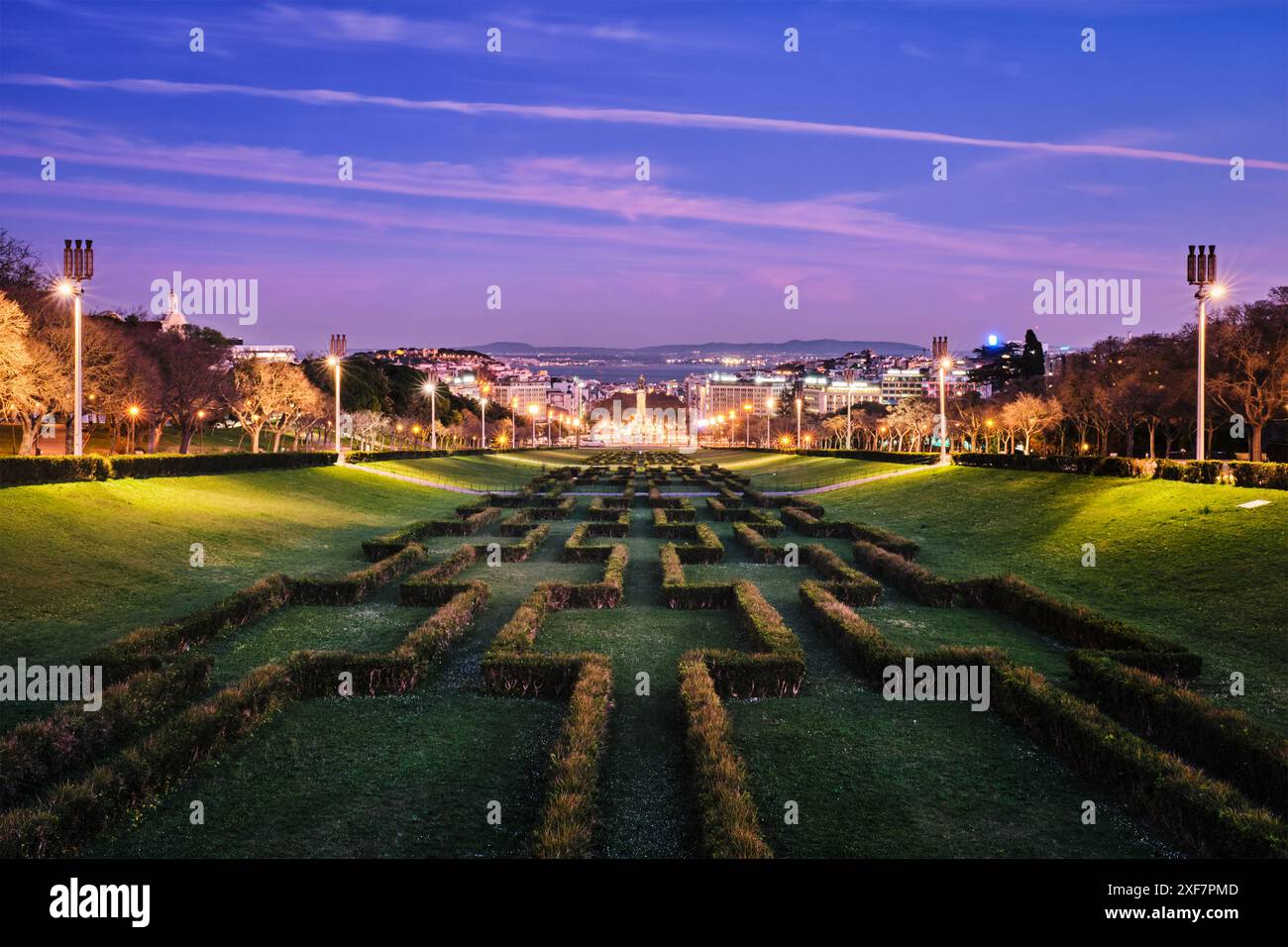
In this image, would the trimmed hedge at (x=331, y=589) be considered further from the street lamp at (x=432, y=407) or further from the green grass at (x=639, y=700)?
the street lamp at (x=432, y=407)

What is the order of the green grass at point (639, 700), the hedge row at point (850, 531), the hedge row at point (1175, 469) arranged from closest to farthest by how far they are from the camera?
1. the green grass at point (639, 700)
2. the hedge row at point (1175, 469)
3. the hedge row at point (850, 531)

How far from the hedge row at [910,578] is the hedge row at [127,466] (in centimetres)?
2234

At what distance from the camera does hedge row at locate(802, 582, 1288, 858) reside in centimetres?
608

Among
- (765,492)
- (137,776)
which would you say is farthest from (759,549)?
(765,492)

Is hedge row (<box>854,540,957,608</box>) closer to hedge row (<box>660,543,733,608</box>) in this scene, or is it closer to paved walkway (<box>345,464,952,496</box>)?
hedge row (<box>660,543,733,608</box>)

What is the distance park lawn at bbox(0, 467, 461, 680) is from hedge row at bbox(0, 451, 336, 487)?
559 millimetres

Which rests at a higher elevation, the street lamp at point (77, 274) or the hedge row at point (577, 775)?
the street lamp at point (77, 274)

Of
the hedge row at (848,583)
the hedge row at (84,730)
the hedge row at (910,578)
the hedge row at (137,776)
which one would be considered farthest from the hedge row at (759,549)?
the hedge row at (84,730)

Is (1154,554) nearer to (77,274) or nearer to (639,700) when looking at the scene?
(639,700)

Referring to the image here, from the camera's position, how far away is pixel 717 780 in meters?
7.11

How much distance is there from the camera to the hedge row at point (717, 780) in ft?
19.8

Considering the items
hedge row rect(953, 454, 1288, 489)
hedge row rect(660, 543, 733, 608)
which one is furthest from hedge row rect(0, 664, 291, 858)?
hedge row rect(953, 454, 1288, 489)
